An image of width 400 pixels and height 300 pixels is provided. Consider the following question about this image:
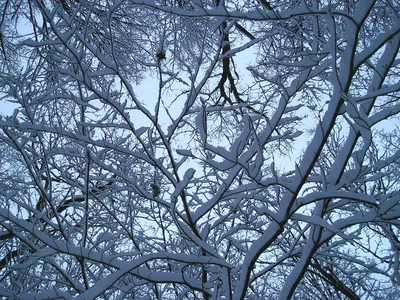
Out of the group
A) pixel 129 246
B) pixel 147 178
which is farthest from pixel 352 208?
pixel 129 246

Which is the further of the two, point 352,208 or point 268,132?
point 352,208

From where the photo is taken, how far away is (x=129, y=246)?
4273 millimetres

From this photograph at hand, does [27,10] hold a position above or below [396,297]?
above

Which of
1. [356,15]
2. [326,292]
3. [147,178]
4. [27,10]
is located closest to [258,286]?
[326,292]

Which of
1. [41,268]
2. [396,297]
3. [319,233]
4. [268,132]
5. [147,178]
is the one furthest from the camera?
[396,297]

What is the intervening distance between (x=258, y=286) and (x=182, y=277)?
2563mm

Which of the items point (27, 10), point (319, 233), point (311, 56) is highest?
point (27, 10)

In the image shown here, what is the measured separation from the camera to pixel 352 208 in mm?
3195

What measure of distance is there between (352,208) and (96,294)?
231 centimetres

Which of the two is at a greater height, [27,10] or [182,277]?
[27,10]

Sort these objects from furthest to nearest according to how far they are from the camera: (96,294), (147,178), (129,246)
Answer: (129,246) < (147,178) < (96,294)

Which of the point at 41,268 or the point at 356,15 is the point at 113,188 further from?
the point at 356,15

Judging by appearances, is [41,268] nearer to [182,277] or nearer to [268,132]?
[182,277]

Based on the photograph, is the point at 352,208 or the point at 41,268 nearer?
the point at 352,208
